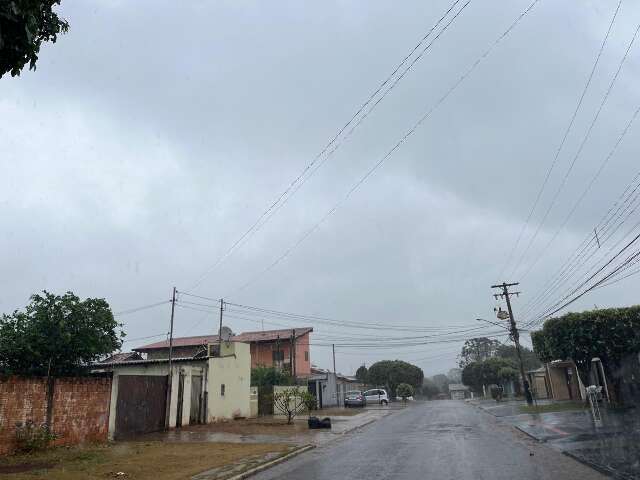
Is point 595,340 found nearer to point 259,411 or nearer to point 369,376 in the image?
point 259,411

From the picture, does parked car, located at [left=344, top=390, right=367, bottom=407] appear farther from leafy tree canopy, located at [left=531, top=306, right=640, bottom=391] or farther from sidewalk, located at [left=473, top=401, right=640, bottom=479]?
sidewalk, located at [left=473, top=401, right=640, bottom=479]

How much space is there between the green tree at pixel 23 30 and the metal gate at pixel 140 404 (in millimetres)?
16412

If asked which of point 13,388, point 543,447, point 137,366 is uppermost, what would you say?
point 137,366

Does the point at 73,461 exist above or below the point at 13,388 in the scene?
below

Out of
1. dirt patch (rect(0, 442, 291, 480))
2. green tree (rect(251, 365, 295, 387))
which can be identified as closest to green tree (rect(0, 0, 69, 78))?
dirt patch (rect(0, 442, 291, 480))

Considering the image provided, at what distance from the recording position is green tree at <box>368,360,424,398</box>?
268 feet

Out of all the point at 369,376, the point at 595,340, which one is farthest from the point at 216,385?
the point at 369,376

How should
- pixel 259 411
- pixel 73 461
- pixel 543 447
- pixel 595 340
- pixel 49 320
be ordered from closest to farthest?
pixel 73 461 → pixel 543 447 → pixel 49 320 → pixel 595 340 → pixel 259 411

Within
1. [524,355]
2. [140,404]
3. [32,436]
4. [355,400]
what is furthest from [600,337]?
[524,355]

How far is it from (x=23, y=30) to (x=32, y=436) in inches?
522

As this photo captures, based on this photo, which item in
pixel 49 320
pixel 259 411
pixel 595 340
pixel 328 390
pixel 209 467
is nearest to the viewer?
pixel 209 467

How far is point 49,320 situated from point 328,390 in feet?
121

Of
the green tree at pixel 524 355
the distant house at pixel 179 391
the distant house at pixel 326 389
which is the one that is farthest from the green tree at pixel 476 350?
the distant house at pixel 179 391

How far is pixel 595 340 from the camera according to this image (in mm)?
→ 27438
